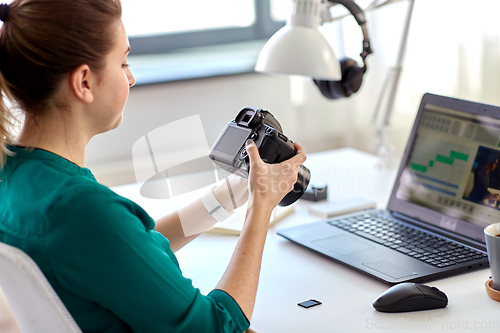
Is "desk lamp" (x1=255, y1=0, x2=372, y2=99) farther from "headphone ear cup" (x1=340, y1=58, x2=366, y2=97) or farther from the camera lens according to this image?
the camera lens

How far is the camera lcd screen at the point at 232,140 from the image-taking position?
87 cm

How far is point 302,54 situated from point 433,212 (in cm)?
43

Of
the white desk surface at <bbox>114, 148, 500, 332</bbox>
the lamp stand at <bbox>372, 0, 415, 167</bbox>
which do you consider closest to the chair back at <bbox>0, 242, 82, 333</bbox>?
the white desk surface at <bbox>114, 148, 500, 332</bbox>

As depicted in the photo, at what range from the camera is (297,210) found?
1298mm

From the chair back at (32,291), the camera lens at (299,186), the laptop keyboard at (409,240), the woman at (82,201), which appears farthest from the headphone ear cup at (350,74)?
the chair back at (32,291)

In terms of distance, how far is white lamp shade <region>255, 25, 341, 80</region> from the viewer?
1139 millimetres

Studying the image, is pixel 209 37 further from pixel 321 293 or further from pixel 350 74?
pixel 321 293

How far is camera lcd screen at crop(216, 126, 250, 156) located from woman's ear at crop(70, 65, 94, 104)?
0.24 m

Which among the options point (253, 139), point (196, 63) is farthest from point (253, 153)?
point (196, 63)

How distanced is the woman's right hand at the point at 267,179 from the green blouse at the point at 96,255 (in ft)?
0.63

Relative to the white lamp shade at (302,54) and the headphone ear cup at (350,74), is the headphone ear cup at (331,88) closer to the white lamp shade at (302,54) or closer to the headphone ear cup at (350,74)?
the headphone ear cup at (350,74)

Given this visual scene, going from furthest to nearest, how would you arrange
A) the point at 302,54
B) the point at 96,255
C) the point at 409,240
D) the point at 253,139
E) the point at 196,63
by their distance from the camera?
1. the point at 196,63
2. the point at 302,54
3. the point at 409,240
4. the point at 253,139
5. the point at 96,255

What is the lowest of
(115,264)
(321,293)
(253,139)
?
(321,293)

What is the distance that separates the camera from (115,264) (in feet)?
2.09
